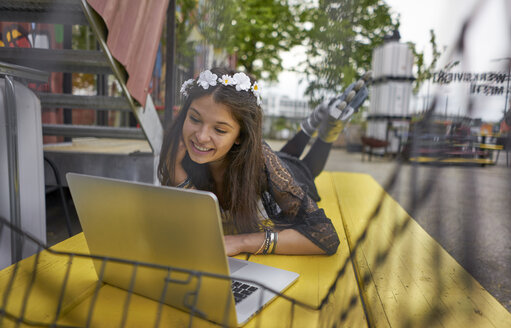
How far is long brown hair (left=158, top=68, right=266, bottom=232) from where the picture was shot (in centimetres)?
108

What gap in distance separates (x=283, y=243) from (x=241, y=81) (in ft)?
1.59

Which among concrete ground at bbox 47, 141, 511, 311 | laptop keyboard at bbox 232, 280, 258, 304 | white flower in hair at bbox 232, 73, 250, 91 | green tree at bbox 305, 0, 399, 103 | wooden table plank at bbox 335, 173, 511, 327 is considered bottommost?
laptop keyboard at bbox 232, 280, 258, 304

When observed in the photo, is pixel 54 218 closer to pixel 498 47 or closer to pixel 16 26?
pixel 16 26

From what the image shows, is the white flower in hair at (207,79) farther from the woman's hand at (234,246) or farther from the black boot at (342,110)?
the black boot at (342,110)

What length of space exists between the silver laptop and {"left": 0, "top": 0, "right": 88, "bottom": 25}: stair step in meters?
1.16

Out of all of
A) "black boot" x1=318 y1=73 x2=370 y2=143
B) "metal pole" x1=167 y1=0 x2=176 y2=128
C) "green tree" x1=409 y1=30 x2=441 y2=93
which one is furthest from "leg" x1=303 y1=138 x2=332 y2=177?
"green tree" x1=409 y1=30 x2=441 y2=93

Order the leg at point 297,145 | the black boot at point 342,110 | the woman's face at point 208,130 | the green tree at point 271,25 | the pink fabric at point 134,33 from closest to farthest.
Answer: the green tree at point 271,25 → the woman's face at point 208,130 → the pink fabric at point 134,33 → the black boot at point 342,110 → the leg at point 297,145

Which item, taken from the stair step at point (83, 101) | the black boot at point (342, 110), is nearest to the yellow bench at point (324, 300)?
the stair step at point (83, 101)

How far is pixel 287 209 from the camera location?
1.11 metres

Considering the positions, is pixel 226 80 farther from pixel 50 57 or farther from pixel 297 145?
pixel 297 145

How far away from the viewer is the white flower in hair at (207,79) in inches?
42.5

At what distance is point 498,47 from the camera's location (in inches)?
8.8

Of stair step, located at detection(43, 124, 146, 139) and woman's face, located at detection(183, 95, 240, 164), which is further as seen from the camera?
stair step, located at detection(43, 124, 146, 139)

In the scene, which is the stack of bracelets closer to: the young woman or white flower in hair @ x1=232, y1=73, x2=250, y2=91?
the young woman
